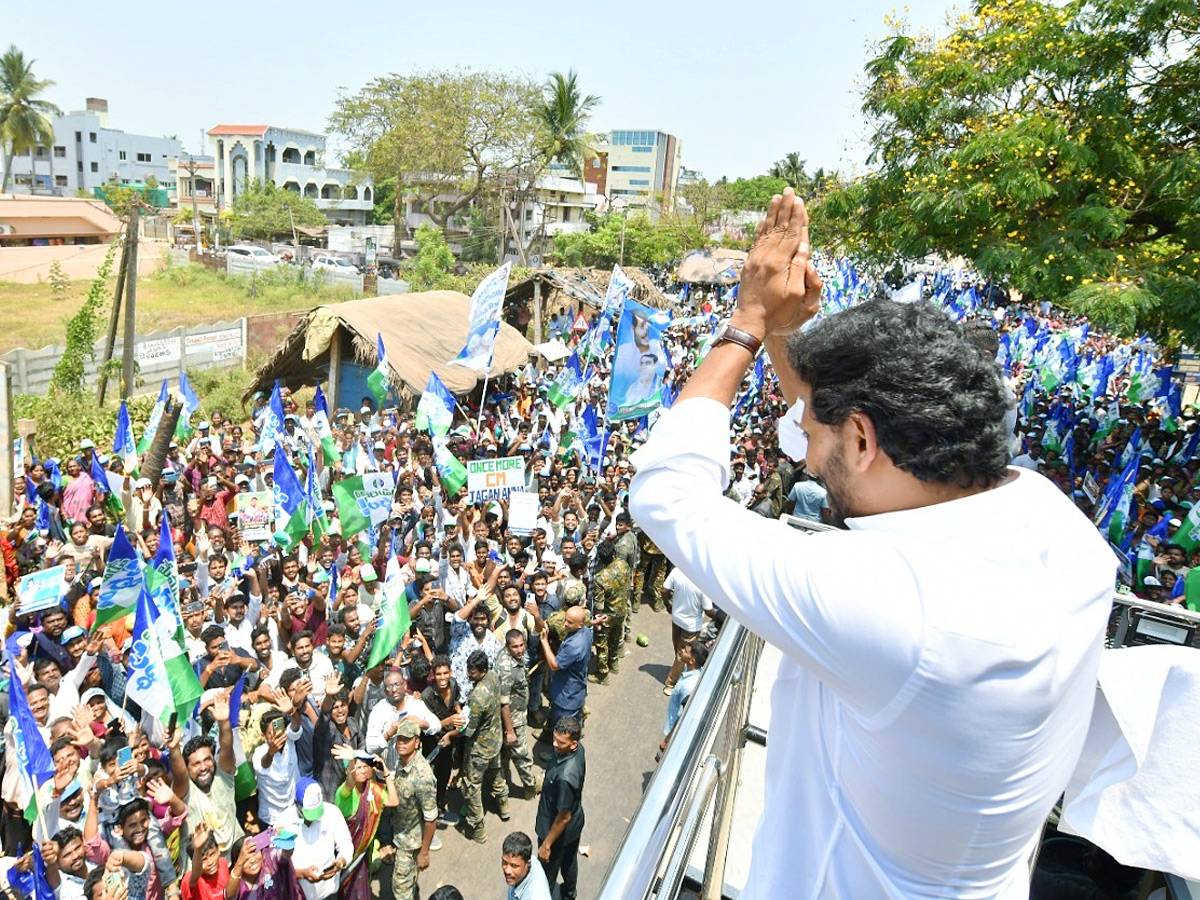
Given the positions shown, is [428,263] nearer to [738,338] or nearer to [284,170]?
[738,338]

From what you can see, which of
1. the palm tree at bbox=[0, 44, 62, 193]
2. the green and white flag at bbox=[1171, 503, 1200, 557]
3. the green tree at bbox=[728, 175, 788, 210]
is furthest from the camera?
the green tree at bbox=[728, 175, 788, 210]

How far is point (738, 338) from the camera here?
123 cm

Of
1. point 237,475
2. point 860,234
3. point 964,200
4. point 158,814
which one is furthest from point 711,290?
point 158,814

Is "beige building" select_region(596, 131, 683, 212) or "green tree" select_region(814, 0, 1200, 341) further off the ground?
"beige building" select_region(596, 131, 683, 212)

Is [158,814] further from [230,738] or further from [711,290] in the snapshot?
[711,290]

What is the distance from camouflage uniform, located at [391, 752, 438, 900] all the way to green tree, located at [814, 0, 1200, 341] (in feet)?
25.4

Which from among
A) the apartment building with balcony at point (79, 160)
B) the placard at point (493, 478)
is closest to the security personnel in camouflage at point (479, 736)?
the placard at point (493, 478)

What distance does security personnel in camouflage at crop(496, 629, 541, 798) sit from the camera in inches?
239

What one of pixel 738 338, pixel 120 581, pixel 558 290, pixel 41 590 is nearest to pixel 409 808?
pixel 120 581

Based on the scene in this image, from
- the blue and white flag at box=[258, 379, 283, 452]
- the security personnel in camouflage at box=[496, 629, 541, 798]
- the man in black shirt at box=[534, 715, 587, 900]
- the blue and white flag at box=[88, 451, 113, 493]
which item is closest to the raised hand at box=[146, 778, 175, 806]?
the man in black shirt at box=[534, 715, 587, 900]

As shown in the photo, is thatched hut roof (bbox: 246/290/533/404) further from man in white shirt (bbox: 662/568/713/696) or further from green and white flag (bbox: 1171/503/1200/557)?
green and white flag (bbox: 1171/503/1200/557)

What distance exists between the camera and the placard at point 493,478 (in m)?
8.38

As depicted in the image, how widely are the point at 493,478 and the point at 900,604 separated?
7685mm

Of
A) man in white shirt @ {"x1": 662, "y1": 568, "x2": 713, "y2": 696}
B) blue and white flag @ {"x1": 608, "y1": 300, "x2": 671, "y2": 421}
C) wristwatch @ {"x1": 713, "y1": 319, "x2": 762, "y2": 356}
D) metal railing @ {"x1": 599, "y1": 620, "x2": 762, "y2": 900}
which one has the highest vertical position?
wristwatch @ {"x1": 713, "y1": 319, "x2": 762, "y2": 356}
